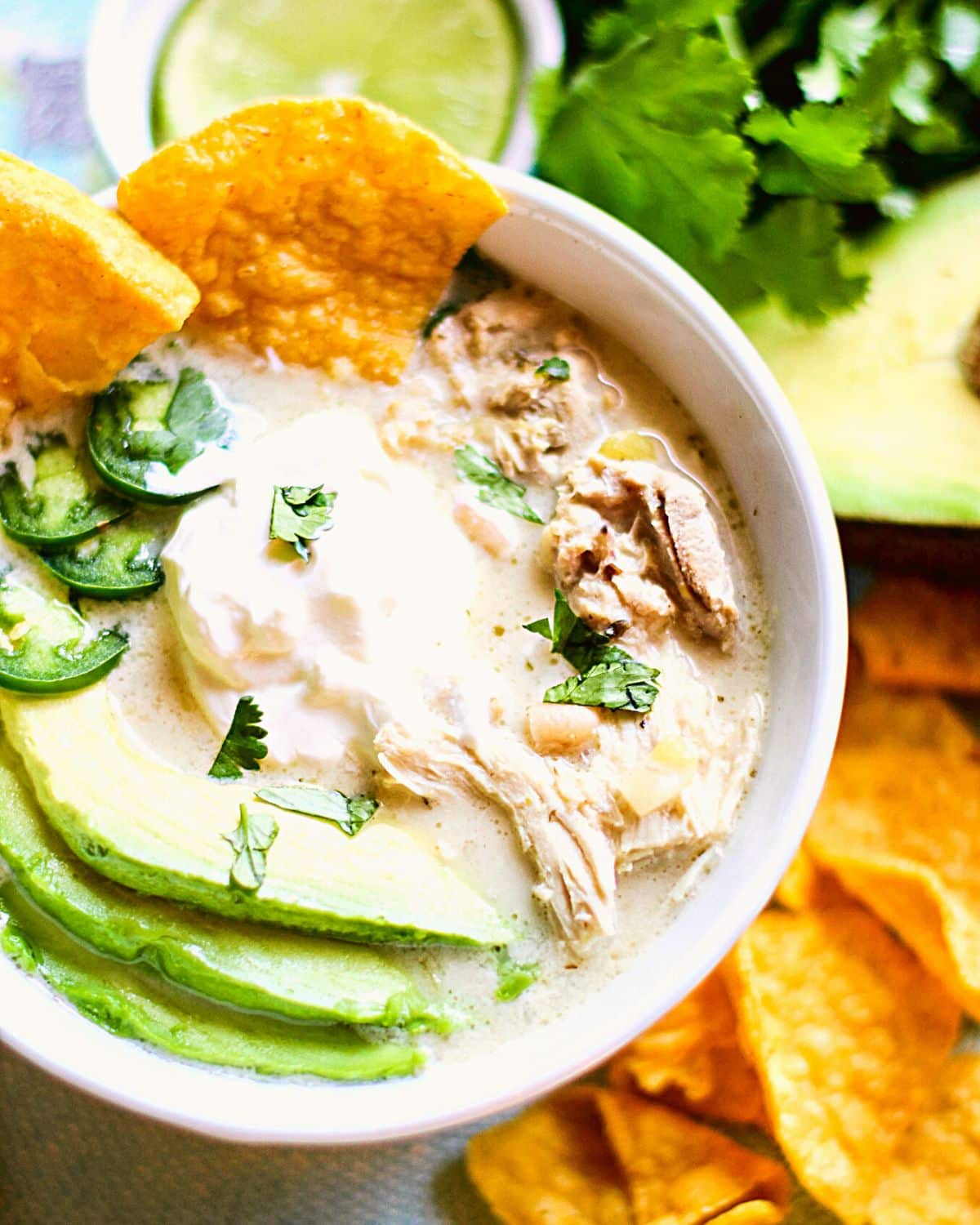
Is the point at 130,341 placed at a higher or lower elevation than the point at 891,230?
higher

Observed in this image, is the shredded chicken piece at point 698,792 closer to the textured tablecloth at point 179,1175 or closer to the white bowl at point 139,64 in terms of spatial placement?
the textured tablecloth at point 179,1175

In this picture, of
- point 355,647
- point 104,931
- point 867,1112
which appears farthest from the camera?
point 867,1112

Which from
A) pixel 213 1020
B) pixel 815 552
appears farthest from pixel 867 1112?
pixel 213 1020

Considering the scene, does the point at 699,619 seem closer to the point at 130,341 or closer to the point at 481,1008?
the point at 481,1008

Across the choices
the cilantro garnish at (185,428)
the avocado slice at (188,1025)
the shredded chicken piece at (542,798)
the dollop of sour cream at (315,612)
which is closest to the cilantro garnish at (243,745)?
the dollop of sour cream at (315,612)

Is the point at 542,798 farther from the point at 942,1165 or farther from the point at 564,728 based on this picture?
the point at 942,1165

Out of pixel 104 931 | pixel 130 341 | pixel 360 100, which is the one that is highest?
pixel 360 100

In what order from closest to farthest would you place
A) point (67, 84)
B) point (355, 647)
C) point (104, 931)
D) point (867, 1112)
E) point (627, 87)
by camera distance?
1. point (104, 931)
2. point (355, 647)
3. point (627, 87)
4. point (867, 1112)
5. point (67, 84)
